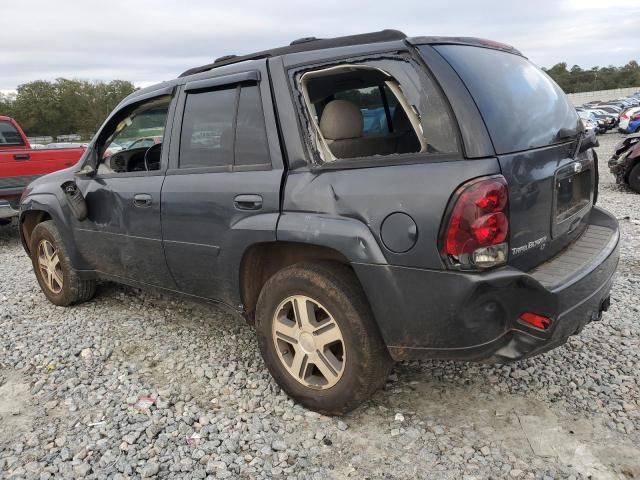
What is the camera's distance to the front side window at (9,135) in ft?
28.8

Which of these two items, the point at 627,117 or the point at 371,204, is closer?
the point at 371,204

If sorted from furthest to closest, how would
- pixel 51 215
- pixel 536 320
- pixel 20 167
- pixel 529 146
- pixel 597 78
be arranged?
1. pixel 597 78
2. pixel 20 167
3. pixel 51 215
4. pixel 529 146
5. pixel 536 320

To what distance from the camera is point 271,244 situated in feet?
9.91

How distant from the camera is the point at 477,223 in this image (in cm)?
226

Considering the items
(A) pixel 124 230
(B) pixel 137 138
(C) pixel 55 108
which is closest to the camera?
(A) pixel 124 230

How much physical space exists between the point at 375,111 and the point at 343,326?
193 centimetres

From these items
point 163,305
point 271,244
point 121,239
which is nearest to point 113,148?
point 121,239

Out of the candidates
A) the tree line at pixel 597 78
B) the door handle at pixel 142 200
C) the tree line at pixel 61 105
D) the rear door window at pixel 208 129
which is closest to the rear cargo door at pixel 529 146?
the rear door window at pixel 208 129

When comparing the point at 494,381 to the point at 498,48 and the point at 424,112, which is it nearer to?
the point at 424,112

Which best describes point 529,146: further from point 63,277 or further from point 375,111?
point 63,277

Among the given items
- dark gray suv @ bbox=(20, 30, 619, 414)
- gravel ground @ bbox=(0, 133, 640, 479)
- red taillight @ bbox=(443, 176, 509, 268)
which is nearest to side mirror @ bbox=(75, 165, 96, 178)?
dark gray suv @ bbox=(20, 30, 619, 414)

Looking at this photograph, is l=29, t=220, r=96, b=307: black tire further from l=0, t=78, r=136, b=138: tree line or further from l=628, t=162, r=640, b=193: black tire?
l=0, t=78, r=136, b=138: tree line

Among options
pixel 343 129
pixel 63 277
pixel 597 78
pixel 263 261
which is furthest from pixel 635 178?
pixel 597 78

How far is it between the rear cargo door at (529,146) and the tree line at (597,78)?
83.9 metres
